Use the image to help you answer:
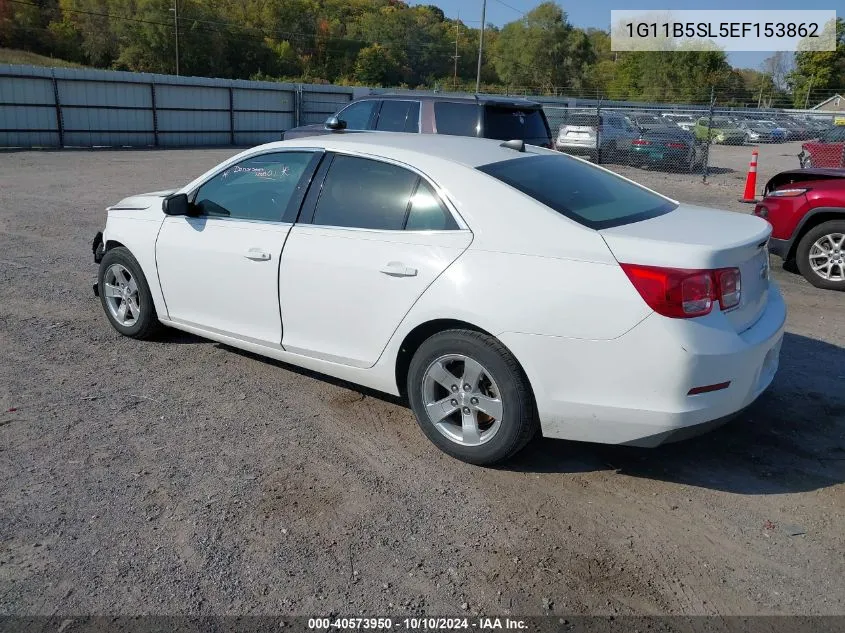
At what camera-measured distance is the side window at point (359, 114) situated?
36.7 ft

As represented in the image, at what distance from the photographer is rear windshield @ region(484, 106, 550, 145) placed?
10.3m

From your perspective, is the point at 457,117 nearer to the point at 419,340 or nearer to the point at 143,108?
the point at 419,340

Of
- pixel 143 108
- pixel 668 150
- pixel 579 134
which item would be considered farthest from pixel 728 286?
pixel 143 108

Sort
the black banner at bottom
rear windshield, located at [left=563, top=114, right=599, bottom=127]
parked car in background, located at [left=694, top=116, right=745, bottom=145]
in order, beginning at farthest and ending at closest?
1. parked car in background, located at [left=694, top=116, right=745, bottom=145]
2. rear windshield, located at [left=563, top=114, right=599, bottom=127]
3. the black banner at bottom

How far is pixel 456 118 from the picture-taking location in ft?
34.1

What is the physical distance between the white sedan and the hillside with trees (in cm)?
6259

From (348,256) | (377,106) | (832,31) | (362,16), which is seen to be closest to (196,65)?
(362,16)

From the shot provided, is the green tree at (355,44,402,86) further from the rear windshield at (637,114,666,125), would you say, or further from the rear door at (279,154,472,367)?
the rear door at (279,154,472,367)

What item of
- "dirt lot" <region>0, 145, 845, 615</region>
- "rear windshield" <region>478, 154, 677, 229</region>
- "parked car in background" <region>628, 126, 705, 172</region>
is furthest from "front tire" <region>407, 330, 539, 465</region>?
"parked car in background" <region>628, 126, 705, 172</region>

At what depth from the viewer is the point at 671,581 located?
297cm

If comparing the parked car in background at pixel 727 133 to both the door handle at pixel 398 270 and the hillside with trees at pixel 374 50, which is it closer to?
the door handle at pixel 398 270

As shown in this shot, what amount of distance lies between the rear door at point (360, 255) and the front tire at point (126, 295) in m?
1.46

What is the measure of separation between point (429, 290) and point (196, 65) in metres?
75.8

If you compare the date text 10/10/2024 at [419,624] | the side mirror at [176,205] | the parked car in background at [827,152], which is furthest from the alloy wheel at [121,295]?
the parked car in background at [827,152]
